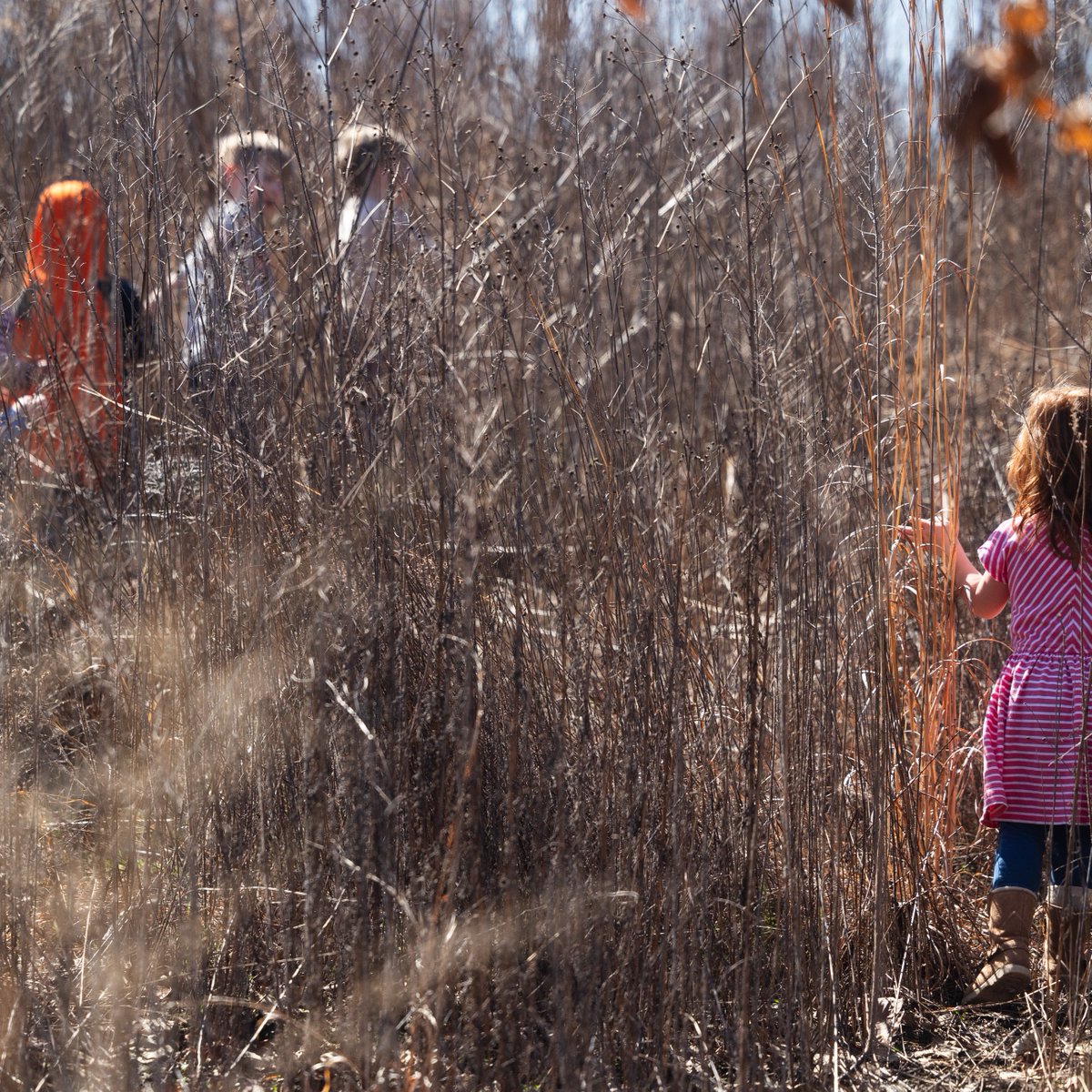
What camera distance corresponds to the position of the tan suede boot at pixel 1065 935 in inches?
75.7

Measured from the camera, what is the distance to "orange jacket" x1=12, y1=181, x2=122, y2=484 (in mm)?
2260

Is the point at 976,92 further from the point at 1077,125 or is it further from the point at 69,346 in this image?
the point at 69,346

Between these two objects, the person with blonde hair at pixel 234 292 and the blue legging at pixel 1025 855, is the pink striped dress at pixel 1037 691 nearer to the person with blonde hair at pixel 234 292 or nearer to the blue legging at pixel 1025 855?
the blue legging at pixel 1025 855

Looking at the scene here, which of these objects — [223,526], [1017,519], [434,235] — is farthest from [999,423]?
[223,526]

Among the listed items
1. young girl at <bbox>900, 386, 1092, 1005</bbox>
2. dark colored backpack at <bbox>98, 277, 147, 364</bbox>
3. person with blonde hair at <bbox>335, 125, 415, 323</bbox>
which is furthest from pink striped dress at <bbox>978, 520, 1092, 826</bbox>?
dark colored backpack at <bbox>98, 277, 147, 364</bbox>

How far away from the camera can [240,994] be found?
6.36 feet

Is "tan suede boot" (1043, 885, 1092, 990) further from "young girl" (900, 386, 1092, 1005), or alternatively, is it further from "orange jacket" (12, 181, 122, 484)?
"orange jacket" (12, 181, 122, 484)

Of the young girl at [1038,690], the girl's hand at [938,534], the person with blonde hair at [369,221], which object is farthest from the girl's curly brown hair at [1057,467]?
the person with blonde hair at [369,221]

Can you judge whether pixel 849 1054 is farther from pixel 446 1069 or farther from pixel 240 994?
pixel 240 994

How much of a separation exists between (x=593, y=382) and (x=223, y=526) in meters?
0.64

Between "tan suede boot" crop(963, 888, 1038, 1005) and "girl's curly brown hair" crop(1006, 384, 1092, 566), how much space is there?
59 centimetres

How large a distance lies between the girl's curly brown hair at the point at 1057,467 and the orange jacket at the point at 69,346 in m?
1.56

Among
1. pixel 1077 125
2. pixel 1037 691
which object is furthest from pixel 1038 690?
pixel 1077 125

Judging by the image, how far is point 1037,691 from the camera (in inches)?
91.5
